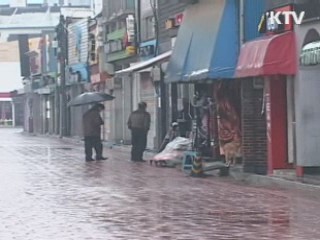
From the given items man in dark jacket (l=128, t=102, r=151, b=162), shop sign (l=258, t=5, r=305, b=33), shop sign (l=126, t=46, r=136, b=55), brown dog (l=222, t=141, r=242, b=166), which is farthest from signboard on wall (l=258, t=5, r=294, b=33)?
shop sign (l=126, t=46, r=136, b=55)

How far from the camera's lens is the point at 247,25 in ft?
75.5

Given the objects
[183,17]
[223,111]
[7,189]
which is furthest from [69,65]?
[7,189]

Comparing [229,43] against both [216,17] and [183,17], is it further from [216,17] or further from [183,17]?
[183,17]

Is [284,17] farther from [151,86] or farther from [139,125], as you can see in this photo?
[151,86]

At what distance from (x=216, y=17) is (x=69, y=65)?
1244 inches

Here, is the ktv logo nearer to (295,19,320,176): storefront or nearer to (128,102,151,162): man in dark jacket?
(295,19,320,176): storefront

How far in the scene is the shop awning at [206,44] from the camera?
2348cm

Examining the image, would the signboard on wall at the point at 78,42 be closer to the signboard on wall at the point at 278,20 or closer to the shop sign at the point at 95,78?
the shop sign at the point at 95,78

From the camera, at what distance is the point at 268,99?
70.3ft

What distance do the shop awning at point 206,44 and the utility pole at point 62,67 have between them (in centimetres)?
2766

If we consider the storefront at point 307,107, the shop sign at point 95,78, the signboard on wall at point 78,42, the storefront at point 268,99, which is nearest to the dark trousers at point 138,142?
the storefront at point 268,99

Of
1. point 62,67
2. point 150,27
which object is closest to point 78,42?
point 62,67

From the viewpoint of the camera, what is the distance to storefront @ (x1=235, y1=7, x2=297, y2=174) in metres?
19.9

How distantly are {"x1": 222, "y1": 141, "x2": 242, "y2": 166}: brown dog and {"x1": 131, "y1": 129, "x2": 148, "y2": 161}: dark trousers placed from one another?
5496 millimetres
